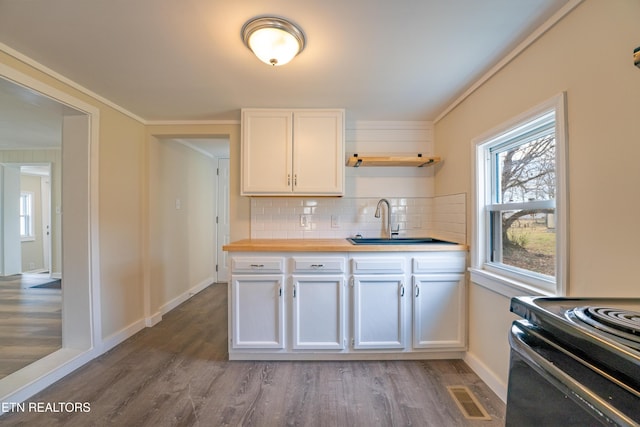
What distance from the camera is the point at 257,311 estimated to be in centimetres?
205

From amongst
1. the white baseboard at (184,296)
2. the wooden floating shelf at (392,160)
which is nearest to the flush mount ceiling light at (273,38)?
the wooden floating shelf at (392,160)

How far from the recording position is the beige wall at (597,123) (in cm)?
99

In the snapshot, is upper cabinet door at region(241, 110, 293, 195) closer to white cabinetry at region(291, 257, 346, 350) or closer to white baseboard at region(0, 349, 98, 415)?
white cabinetry at region(291, 257, 346, 350)

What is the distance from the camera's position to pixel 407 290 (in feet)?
6.76

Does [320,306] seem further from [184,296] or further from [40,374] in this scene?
[184,296]

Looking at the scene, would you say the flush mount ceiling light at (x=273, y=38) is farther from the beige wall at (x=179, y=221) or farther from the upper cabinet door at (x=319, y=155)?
the beige wall at (x=179, y=221)

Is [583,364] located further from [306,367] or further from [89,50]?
[89,50]

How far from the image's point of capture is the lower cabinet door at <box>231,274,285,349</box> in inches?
80.5

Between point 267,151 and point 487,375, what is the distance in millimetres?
2481

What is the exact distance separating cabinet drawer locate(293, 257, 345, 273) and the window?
6.88 meters

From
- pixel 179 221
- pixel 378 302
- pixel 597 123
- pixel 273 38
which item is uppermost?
pixel 273 38

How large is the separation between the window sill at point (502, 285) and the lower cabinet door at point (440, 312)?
157 mm

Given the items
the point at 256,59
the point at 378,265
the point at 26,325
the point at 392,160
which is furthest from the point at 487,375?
the point at 26,325

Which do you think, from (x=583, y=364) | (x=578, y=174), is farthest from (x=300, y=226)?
(x=583, y=364)
